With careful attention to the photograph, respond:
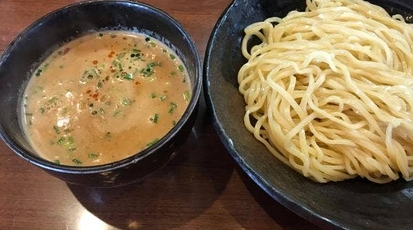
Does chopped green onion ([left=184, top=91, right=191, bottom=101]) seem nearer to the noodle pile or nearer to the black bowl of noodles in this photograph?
the black bowl of noodles

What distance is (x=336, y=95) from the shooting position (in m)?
1.52

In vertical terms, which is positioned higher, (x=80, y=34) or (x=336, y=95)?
(x=80, y=34)

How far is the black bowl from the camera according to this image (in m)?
1.25

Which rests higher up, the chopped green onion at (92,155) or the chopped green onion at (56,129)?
the chopped green onion at (56,129)

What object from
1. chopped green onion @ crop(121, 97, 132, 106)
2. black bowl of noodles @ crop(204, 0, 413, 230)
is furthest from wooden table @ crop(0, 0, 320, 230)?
chopped green onion @ crop(121, 97, 132, 106)

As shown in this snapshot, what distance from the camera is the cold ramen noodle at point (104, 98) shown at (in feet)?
A: 4.54

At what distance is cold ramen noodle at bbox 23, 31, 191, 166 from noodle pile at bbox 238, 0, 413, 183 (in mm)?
289

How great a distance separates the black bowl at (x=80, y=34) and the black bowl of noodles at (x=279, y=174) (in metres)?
0.12

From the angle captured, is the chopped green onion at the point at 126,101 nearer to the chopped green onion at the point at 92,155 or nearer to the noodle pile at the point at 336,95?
the chopped green onion at the point at 92,155

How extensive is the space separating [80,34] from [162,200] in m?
0.65

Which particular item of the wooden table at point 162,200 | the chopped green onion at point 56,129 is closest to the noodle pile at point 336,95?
the wooden table at point 162,200

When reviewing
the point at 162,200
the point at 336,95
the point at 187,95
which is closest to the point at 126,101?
the point at 187,95

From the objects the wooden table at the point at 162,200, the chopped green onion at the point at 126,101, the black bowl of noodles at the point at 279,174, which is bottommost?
the wooden table at the point at 162,200

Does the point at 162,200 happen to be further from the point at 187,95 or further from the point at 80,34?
the point at 80,34
